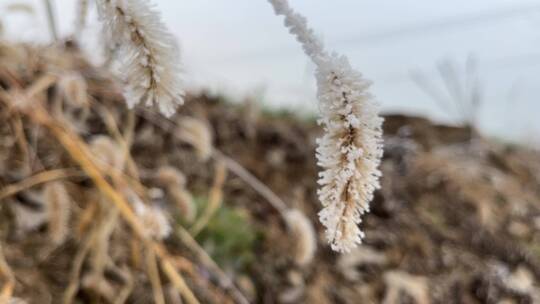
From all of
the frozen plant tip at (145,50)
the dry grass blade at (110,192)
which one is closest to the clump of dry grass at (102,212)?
the dry grass blade at (110,192)

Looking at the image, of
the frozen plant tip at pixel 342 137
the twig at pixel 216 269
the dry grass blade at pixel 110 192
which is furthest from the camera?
the twig at pixel 216 269

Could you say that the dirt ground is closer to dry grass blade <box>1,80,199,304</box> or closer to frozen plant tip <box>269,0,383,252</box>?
dry grass blade <box>1,80,199,304</box>

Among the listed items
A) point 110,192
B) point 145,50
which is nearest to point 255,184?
point 110,192

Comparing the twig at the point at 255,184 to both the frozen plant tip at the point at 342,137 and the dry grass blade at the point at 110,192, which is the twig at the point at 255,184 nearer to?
the dry grass blade at the point at 110,192

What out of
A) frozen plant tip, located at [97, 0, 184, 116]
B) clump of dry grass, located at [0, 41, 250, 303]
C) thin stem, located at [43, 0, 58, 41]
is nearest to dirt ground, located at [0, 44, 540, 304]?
clump of dry grass, located at [0, 41, 250, 303]

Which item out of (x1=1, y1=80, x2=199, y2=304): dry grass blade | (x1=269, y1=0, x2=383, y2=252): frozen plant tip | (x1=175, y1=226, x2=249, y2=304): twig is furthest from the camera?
(x1=175, y1=226, x2=249, y2=304): twig

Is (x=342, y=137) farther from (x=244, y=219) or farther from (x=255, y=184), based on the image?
(x=244, y=219)

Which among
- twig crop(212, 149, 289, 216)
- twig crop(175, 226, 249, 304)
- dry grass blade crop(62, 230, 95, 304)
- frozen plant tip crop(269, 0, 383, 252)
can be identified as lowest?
dry grass blade crop(62, 230, 95, 304)
